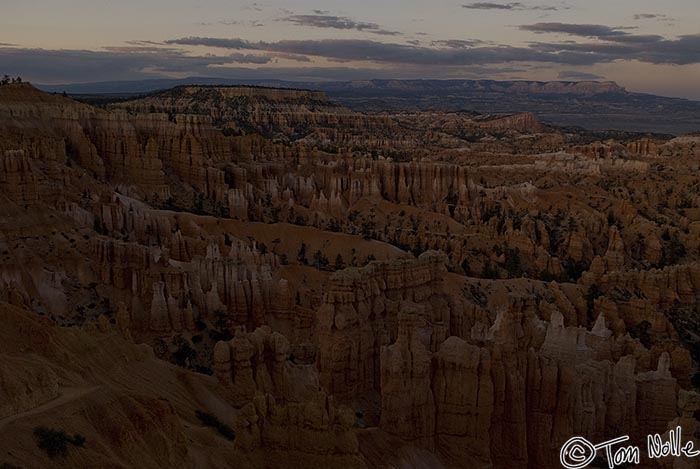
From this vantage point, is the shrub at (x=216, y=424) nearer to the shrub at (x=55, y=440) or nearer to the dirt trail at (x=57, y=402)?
the dirt trail at (x=57, y=402)

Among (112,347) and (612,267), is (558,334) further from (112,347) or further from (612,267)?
(612,267)

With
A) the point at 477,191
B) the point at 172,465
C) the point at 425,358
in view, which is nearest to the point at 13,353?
the point at 172,465
